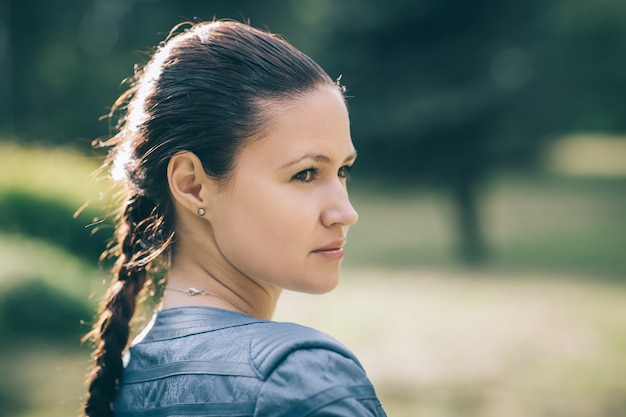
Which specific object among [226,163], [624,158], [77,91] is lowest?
[226,163]

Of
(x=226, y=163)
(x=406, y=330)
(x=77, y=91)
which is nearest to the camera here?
(x=226, y=163)

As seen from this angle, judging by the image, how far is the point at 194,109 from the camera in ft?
5.14

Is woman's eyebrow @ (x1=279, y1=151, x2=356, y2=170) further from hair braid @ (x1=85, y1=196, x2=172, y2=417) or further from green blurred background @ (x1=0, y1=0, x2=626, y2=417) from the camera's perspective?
green blurred background @ (x1=0, y1=0, x2=626, y2=417)

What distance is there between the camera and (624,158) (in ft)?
132

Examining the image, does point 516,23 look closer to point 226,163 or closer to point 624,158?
point 226,163

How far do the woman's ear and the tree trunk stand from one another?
48.5 feet

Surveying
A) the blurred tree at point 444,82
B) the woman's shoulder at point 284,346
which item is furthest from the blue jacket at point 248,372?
the blurred tree at point 444,82

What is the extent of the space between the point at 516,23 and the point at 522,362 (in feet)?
29.9

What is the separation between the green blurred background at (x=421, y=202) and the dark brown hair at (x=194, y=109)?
556mm

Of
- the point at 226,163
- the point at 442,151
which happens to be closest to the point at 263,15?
the point at 442,151

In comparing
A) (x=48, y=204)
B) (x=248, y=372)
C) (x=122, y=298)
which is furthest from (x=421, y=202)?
(x=248, y=372)

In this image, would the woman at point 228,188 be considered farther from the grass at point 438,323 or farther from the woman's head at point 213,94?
the grass at point 438,323

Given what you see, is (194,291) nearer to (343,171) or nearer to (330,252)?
(330,252)

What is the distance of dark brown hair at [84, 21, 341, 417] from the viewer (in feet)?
5.05
